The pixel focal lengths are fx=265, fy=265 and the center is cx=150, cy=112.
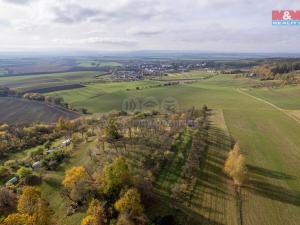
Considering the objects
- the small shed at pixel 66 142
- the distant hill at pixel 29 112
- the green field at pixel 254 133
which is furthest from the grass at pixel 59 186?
the distant hill at pixel 29 112

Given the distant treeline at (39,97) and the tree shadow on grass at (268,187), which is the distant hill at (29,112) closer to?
the distant treeline at (39,97)

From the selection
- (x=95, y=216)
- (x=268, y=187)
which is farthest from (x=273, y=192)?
(x=95, y=216)

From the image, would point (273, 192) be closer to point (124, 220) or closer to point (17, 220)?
point (124, 220)

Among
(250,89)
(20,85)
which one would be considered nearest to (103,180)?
(250,89)

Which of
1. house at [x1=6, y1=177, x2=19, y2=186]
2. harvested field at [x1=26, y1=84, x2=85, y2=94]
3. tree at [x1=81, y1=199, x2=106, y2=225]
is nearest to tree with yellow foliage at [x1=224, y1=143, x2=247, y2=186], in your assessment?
tree at [x1=81, y1=199, x2=106, y2=225]

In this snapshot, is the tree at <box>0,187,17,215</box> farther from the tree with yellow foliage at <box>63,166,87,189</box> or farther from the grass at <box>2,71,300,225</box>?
the tree with yellow foliage at <box>63,166,87,189</box>
